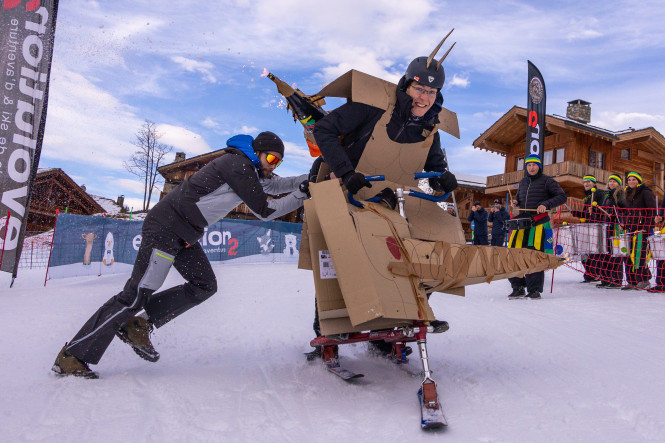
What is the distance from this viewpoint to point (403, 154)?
10.3 feet

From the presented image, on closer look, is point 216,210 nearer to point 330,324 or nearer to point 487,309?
point 330,324

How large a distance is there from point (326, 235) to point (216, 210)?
1101mm

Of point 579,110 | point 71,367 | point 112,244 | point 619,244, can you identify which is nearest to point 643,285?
point 619,244

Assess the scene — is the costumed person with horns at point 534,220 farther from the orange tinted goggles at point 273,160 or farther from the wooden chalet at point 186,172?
the wooden chalet at point 186,172

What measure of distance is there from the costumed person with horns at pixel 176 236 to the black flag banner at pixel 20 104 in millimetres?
5972

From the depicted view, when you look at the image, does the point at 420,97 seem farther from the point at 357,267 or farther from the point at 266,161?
the point at 357,267

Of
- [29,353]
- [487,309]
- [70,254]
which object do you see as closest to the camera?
[29,353]

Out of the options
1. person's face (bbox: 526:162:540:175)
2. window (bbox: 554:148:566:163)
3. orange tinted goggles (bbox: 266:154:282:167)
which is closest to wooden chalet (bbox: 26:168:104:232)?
person's face (bbox: 526:162:540:175)

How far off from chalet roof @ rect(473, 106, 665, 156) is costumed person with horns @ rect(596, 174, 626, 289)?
59.7 feet

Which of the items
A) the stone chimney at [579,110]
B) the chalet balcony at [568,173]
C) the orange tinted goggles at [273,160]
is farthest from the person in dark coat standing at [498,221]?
the stone chimney at [579,110]

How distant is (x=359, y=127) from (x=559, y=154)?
28.0 meters

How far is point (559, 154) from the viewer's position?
27.3m

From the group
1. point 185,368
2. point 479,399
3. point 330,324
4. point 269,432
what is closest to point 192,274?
point 185,368

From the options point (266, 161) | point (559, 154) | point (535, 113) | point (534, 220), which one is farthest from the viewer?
point (559, 154)
